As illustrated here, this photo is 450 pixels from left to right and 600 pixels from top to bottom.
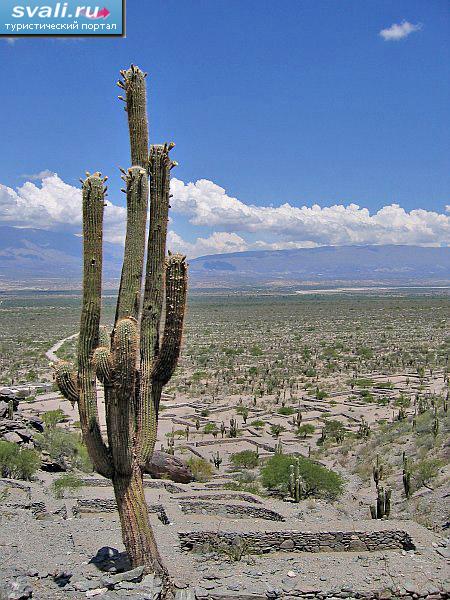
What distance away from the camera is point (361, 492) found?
1939cm

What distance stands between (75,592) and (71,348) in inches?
2047

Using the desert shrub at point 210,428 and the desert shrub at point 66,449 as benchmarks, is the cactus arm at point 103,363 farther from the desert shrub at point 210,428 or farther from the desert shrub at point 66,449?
the desert shrub at point 210,428

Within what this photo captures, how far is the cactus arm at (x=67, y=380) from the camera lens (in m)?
10.6

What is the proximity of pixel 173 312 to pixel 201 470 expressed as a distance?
11917 mm

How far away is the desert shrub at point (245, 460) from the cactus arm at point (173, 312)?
12910mm

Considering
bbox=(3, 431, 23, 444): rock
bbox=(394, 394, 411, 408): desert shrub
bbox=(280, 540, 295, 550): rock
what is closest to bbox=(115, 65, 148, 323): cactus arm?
bbox=(280, 540, 295, 550): rock

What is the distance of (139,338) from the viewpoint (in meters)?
10.5

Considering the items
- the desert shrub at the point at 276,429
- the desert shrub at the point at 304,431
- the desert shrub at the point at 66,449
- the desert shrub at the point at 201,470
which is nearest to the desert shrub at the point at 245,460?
the desert shrub at the point at 201,470

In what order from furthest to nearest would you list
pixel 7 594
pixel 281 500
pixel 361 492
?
pixel 361 492
pixel 281 500
pixel 7 594

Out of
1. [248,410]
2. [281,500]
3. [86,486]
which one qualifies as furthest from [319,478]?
[248,410]

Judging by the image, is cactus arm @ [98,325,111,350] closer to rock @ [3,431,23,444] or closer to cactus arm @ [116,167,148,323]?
cactus arm @ [116,167,148,323]

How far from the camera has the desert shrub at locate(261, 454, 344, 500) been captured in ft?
60.8

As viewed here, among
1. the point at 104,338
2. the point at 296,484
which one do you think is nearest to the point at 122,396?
the point at 104,338

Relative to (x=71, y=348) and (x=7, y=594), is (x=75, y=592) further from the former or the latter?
(x=71, y=348)
